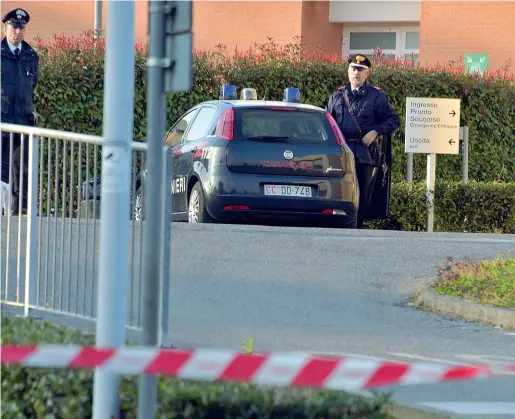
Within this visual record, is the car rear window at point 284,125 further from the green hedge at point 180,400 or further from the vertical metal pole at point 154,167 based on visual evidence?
the vertical metal pole at point 154,167

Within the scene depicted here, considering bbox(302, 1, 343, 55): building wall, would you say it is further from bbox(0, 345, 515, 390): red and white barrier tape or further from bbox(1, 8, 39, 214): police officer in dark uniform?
bbox(0, 345, 515, 390): red and white barrier tape

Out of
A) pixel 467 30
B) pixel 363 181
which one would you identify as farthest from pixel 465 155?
pixel 467 30

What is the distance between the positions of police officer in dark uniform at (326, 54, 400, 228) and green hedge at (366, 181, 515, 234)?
2.39m

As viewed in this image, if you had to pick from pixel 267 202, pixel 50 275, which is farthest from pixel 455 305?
pixel 267 202

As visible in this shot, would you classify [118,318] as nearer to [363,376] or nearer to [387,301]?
[363,376]

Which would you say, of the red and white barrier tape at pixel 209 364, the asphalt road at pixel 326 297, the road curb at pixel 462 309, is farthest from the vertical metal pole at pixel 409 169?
the red and white barrier tape at pixel 209 364

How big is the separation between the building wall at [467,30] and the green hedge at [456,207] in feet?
36.0

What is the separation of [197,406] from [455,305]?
16.4 feet

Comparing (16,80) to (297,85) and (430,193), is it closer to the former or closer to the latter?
(430,193)

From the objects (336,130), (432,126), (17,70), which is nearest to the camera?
(17,70)

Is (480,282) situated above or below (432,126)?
below

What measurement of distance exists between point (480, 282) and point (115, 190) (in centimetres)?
581

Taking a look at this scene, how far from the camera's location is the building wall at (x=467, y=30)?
29.5 m

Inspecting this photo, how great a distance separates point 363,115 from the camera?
15.6 m
